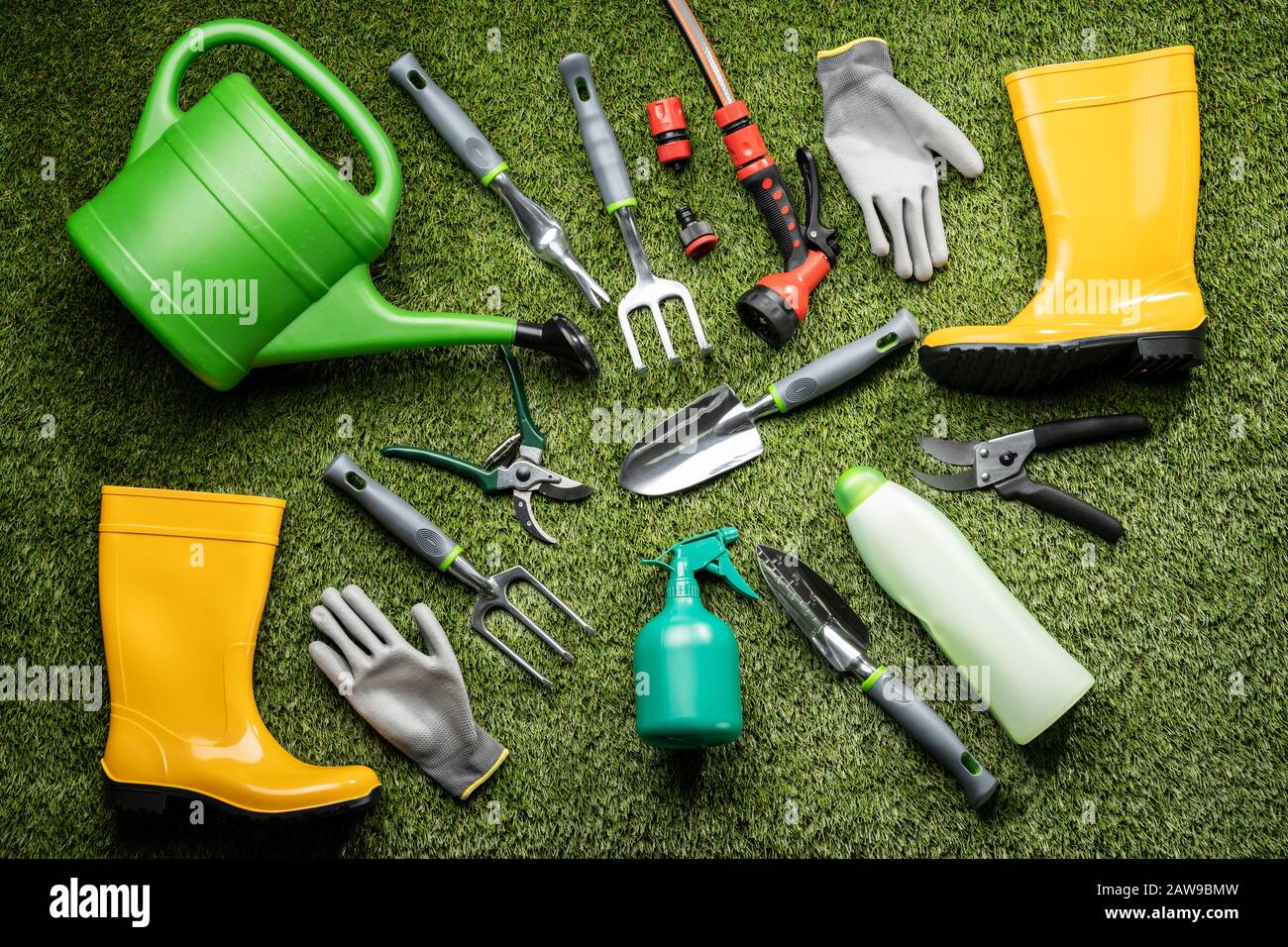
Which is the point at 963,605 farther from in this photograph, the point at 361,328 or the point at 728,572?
the point at 361,328

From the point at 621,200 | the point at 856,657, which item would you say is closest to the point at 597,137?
the point at 621,200

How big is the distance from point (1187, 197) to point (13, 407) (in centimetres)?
193

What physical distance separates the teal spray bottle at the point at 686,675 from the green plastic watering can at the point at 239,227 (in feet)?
2.01

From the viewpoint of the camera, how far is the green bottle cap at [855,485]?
1410mm

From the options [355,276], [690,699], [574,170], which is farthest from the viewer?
[574,170]

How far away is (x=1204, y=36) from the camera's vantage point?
1.56 metres

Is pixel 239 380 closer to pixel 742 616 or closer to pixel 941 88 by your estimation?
pixel 742 616

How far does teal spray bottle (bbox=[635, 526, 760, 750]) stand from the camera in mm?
1305

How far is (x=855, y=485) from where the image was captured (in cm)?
141

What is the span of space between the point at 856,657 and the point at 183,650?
1.02m

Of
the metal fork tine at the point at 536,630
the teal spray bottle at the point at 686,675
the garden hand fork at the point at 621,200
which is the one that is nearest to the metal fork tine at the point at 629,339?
the garden hand fork at the point at 621,200

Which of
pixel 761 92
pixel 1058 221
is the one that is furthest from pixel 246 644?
pixel 1058 221

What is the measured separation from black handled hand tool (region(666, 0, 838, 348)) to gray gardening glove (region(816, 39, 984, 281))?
8 cm

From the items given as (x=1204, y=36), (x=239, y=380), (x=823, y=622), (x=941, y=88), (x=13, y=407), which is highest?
(x=13, y=407)
